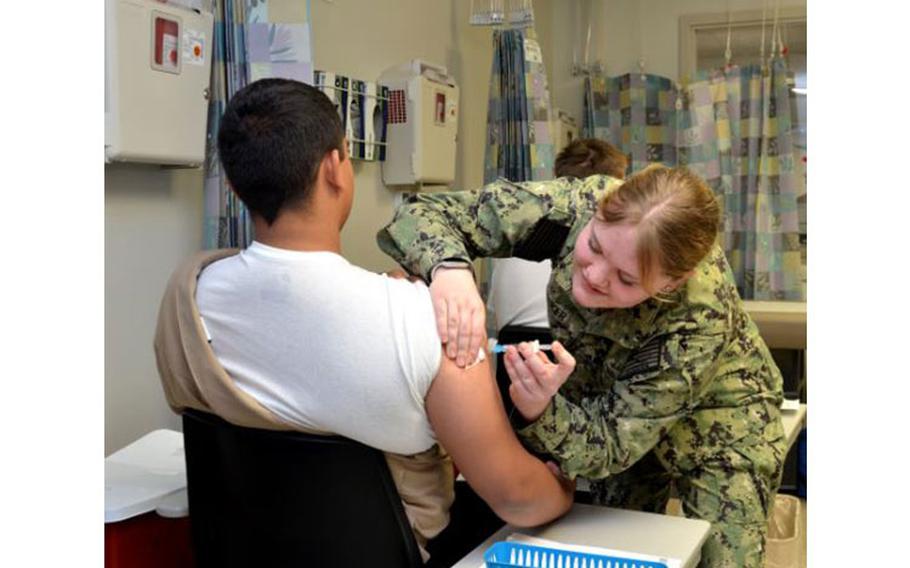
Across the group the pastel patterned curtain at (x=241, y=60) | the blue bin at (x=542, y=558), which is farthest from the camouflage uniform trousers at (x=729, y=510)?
the pastel patterned curtain at (x=241, y=60)

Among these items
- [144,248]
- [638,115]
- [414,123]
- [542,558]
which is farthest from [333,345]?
[638,115]

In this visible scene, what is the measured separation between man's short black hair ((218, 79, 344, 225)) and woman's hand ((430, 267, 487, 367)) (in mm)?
277

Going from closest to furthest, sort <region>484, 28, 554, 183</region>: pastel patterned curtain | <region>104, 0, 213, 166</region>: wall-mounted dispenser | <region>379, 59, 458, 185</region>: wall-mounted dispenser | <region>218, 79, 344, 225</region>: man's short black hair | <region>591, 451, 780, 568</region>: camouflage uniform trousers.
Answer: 1. <region>218, 79, 344, 225</region>: man's short black hair
2. <region>591, 451, 780, 568</region>: camouflage uniform trousers
3. <region>104, 0, 213, 166</region>: wall-mounted dispenser
4. <region>379, 59, 458, 185</region>: wall-mounted dispenser
5. <region>484, 28, 554, 183</region>: pastel patterned curtain

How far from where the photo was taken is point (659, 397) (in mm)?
1356

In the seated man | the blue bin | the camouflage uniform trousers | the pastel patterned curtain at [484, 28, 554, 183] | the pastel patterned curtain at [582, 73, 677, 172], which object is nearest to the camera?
the blue bin

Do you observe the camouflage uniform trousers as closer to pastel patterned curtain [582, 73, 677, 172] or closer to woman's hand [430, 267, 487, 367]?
woman's hand [430, 267, 487, 367]

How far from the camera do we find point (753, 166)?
4398 mm

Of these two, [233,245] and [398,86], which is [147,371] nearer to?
[233,245]

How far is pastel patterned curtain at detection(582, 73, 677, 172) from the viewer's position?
4.78 metres

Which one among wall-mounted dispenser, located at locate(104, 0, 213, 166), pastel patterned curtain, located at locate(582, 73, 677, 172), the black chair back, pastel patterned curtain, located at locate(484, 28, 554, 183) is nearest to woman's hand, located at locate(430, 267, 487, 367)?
the black chair back

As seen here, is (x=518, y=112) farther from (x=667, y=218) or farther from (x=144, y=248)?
(x=667, y=218)

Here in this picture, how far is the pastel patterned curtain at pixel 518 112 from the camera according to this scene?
380 centimetres
